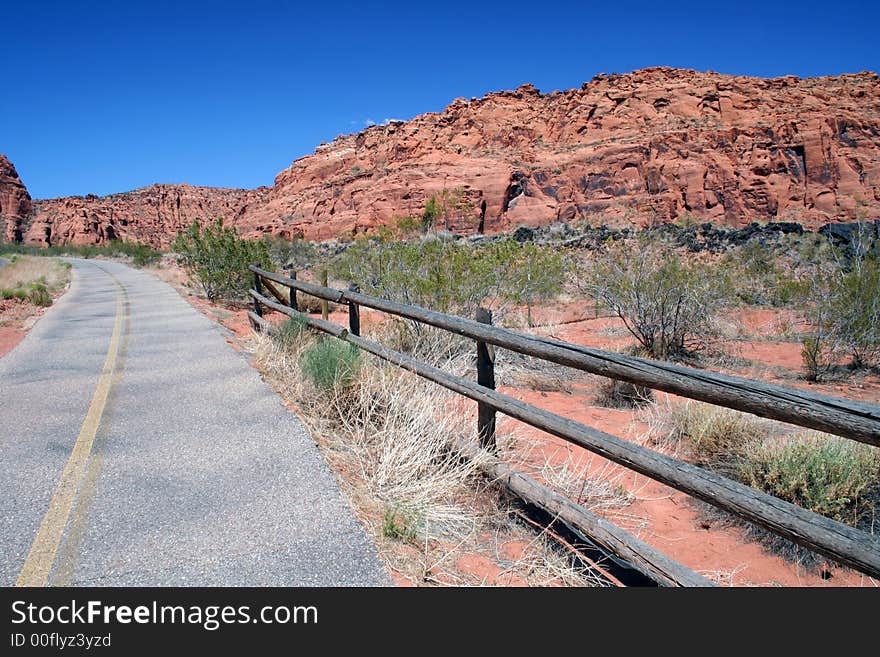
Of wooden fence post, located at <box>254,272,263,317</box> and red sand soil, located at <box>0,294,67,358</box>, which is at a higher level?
wooden fence post, located at <box>254,272,263,317</box>

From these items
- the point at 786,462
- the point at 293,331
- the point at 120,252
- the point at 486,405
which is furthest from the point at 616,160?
the point at 120,252

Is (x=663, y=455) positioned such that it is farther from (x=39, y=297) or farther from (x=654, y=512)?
(x=39, y=297)

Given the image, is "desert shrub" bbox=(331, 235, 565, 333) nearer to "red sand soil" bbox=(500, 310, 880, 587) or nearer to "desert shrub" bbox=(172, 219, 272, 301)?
"red sand soil" bbox=(500, 310, 880, 587)

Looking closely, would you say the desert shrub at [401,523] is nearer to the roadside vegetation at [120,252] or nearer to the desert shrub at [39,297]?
the desert shrub at [39,297]

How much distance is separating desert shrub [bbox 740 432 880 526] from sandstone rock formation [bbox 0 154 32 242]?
13095cm

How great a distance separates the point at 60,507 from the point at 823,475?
5.35 metres

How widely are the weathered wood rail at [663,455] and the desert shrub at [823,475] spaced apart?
2.00 meters

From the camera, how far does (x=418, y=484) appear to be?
3598 mm

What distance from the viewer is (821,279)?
11.2 m

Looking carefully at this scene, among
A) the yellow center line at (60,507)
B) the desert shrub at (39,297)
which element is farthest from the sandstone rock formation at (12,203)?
the yellow center line at (60,507)

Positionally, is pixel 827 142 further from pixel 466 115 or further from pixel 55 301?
pixel 55 301

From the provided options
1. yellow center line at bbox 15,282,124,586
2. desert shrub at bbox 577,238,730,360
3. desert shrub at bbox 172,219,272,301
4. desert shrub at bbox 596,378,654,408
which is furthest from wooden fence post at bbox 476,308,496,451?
desert shrub at bbox 172,219,272,301

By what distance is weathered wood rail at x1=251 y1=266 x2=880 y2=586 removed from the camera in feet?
6.59
